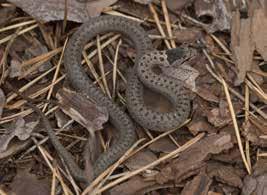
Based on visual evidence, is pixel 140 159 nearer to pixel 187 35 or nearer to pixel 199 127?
pixel 199 127

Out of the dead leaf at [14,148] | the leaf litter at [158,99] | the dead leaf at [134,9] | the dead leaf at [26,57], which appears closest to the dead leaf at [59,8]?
the leaf litter at [158,99]

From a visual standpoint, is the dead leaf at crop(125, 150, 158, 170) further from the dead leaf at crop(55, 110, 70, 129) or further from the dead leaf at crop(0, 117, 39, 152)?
the dead leaf at crop(0, 117, 39, 152)

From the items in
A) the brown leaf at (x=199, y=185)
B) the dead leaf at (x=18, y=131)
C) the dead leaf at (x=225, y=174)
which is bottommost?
the brown leaf at (x=199, y=185)

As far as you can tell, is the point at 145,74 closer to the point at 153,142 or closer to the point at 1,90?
the point at 153,142

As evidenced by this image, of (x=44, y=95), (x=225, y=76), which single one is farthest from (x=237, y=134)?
(x=44, y=95)

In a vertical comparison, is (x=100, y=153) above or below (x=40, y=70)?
below

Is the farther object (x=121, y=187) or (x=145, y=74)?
(x=145, y=74)

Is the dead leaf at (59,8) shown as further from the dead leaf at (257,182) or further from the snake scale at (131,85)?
the dead leaf at (257,182)

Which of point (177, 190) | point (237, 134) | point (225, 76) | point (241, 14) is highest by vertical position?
point (241, 14)

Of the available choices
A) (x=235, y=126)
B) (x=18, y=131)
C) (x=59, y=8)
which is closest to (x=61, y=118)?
(x=18, y=131)
